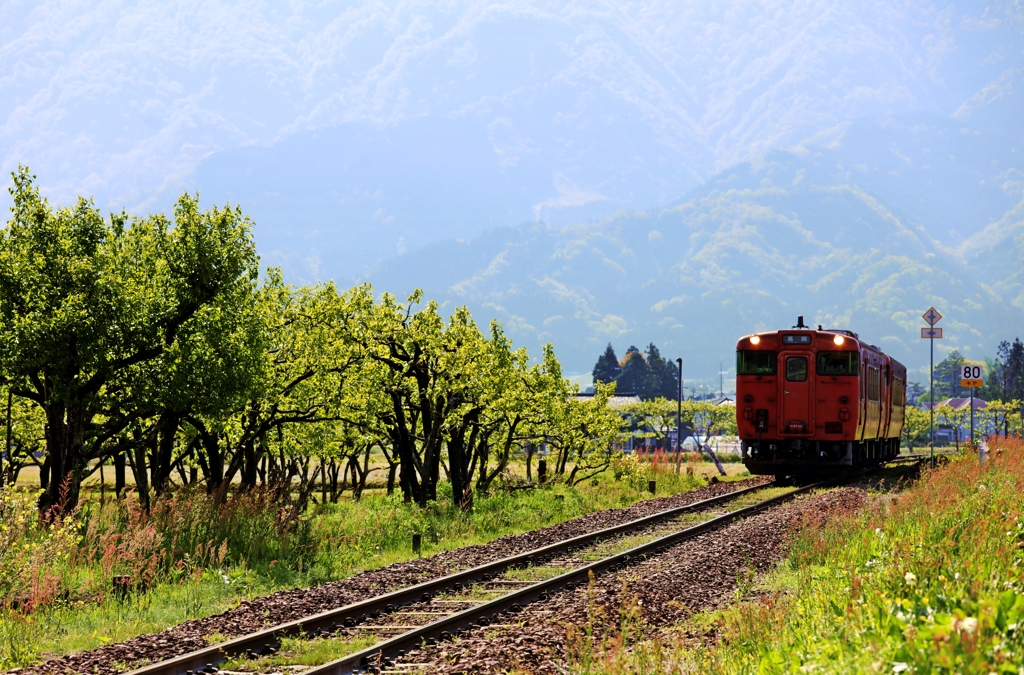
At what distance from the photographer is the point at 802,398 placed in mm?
26125

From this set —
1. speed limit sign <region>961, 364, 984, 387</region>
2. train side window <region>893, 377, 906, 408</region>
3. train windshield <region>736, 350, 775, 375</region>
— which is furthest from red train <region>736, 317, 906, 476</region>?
train side window <region>893, 377, 906, 408</region>

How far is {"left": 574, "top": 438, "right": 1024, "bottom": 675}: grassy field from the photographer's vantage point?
4.54 metres

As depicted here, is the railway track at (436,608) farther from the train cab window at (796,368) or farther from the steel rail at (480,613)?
the train cab window at (796,368)

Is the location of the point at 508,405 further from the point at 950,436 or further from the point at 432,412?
the point at 950,436

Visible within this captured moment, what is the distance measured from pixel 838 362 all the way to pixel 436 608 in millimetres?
17814

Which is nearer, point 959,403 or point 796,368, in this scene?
point 796,368

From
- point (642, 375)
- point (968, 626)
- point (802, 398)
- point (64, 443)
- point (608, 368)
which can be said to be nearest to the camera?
point (968, 626)

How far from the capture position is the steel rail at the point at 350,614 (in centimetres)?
816

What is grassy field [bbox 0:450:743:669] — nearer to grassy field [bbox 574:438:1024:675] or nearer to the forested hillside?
the forested hillside

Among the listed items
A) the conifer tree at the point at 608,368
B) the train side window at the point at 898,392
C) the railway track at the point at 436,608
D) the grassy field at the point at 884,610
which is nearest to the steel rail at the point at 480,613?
the railway track at the point at 436,608

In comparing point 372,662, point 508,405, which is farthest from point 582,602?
point 508,405

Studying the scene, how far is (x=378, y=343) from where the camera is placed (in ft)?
69.6

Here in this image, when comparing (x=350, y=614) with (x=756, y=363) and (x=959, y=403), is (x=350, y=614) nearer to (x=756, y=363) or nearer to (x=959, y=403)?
(x=756, y=363)

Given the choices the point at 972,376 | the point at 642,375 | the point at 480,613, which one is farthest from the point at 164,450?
the point at 642,375
